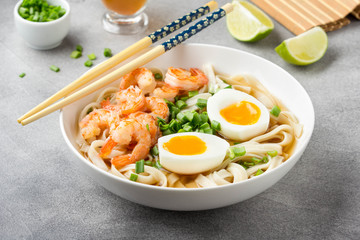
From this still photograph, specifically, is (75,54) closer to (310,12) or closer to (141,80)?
(141,80)

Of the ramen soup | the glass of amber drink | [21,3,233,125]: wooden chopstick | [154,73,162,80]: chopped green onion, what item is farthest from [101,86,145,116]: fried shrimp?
the glass of amber drink

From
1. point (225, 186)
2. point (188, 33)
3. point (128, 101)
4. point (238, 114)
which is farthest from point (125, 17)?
point (225, 186)

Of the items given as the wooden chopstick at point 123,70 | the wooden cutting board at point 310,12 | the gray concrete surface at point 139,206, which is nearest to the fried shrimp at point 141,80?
the wooden chopstick at point 123,70

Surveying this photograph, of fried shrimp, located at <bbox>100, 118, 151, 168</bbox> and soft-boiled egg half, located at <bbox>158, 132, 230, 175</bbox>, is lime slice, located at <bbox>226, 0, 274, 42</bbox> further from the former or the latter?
fried shrimp, located at <bbox>100, 118, 151, 168</bbox>

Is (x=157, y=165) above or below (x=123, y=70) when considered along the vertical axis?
below

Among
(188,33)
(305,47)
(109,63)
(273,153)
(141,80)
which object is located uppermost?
(188,33)

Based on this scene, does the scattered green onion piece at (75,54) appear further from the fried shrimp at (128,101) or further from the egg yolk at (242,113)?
the egg yolk at (242,113)
